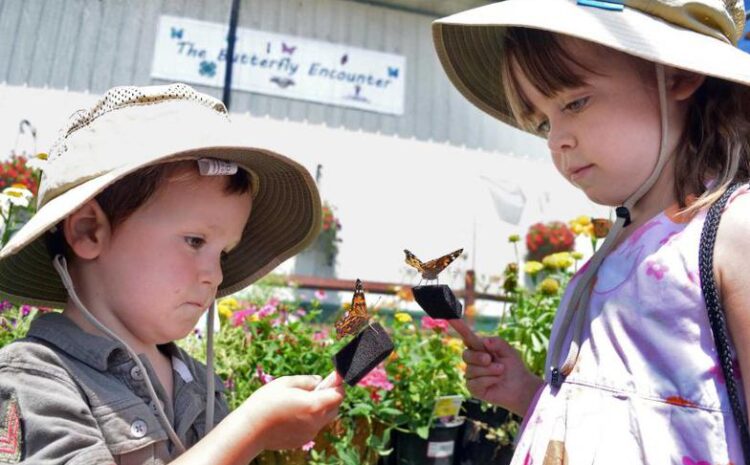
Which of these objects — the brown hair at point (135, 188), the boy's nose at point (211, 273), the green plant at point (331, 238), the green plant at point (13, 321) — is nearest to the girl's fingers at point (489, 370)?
the boy's nose at point (211, 273)

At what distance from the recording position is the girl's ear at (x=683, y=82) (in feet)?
3.69

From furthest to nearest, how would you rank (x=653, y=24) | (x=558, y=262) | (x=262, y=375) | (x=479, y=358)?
(x=558, y=262) → (x=262, y=375) → (x=479, y=358) → (x=653, y=24)

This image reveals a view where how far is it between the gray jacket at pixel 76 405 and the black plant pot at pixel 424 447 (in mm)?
1168

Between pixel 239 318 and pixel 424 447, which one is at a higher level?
pixel 239 318

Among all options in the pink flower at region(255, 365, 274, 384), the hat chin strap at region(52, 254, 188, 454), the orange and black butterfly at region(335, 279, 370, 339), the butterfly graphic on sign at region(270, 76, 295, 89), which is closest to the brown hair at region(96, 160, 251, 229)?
the hat chin strap at region(52, 254, 188, 454)

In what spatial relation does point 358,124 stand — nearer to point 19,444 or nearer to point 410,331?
point 410,331

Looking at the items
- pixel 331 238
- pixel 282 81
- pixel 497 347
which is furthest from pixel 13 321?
pixel 282 81

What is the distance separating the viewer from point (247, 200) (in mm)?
1268

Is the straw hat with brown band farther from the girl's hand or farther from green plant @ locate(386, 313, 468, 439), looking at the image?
green plant @ locate(386, 313, 468, 439)

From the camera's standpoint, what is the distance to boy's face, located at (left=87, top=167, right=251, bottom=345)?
3.60ft

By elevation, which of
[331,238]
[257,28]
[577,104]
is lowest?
[577,104]

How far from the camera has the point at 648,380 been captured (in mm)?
942

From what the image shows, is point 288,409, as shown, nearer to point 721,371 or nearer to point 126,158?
point 126,158

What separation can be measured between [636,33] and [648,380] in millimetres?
552
